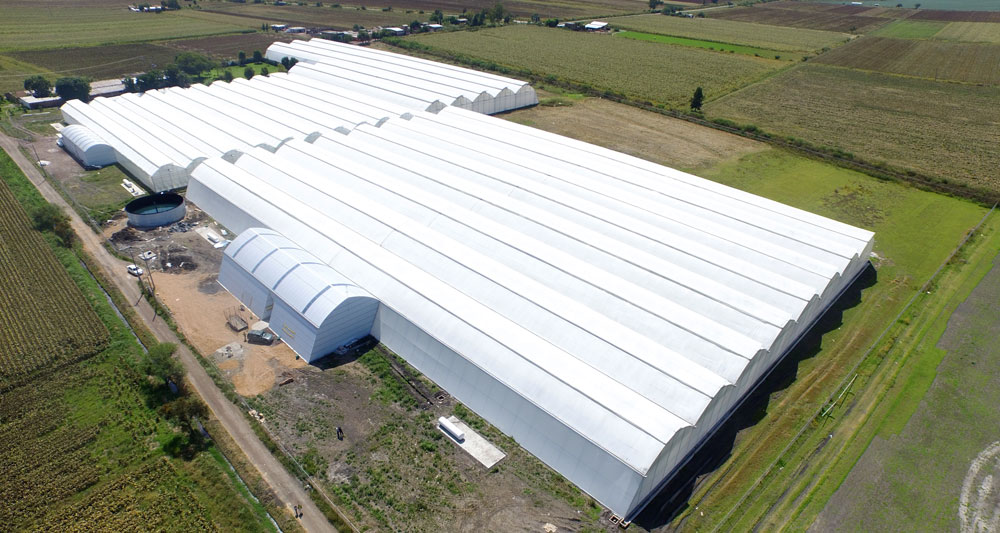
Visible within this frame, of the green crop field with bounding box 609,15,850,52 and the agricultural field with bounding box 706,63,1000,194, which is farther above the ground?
the green crop field with bounding box 609,15,850,52

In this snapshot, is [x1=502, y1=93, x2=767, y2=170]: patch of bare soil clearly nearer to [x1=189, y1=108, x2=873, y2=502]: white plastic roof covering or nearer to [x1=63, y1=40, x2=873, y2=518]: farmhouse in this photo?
[x1=63, y1=40, x2=873, y2=518]: farmhouse

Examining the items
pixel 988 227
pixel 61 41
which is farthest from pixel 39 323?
pixel 61 41

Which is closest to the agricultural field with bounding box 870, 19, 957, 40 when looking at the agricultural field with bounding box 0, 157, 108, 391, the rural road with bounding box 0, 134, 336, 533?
the rural road with bounding box 0, 134, 336, 533

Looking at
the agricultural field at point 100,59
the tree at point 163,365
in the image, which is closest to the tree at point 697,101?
the tree at point 163,365

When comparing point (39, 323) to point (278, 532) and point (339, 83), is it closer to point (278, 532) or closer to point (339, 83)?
point (278, 532)

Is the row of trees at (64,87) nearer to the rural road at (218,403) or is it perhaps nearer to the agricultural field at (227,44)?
the agricultural field at (227,44)

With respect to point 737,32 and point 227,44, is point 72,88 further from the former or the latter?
point 737,32
